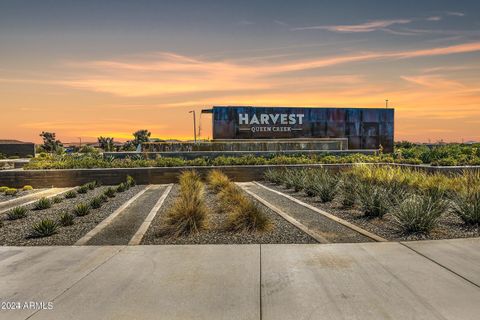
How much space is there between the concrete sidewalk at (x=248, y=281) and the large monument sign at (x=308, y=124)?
26.7 meters

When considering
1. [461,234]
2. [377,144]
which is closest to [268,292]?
[461,234]

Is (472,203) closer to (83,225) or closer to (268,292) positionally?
(268,292)

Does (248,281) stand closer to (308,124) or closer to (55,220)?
(55,220)

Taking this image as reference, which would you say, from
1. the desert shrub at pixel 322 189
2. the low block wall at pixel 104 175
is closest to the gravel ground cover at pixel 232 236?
the desert shrub at pixel 322 189

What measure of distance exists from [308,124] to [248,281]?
30.0 m

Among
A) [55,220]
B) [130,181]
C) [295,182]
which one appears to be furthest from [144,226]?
[130,181]

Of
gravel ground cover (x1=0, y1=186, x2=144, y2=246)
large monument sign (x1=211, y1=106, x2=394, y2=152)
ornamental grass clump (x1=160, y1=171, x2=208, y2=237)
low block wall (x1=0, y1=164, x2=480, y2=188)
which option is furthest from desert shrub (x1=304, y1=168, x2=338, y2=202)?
large monument sign (x1=211, y1=106, x2=394, y2=152)

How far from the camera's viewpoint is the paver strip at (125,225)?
6.95 m

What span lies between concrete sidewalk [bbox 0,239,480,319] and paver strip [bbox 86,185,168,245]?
60 cm

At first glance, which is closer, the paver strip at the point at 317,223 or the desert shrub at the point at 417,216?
the paver strip at the point at 317,223

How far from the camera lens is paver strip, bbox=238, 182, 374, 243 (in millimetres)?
6965

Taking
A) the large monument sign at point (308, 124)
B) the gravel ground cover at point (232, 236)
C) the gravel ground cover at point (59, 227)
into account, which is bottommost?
the gravel ground cover at point (59, 227)

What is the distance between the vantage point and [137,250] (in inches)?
243

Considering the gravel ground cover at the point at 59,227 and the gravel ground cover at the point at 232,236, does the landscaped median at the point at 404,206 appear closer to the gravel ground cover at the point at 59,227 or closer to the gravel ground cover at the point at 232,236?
the gravel ground cover at the point at 232,236
